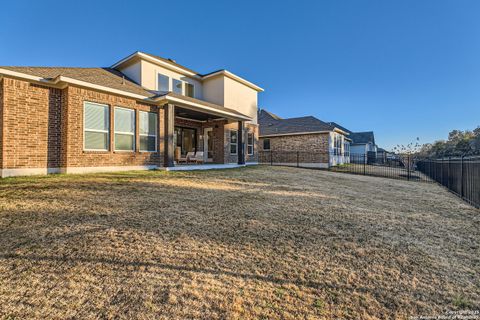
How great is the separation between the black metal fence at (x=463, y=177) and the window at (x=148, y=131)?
12.0 meters

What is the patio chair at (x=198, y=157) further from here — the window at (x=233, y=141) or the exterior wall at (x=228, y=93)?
the exterior wall at (x=228, y=93)

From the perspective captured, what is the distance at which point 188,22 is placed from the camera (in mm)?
16672

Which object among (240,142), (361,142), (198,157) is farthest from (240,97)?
(361,142)

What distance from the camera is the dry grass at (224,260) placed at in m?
2.10

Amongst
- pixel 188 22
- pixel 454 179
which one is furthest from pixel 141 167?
pixel 454 179

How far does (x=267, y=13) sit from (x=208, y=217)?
15.8 metres

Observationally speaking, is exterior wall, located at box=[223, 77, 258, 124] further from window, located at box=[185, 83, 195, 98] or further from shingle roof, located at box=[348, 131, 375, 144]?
shingle roof, located at box=[348, 131, 375, 144]

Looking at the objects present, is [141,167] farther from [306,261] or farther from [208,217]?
[306,261]

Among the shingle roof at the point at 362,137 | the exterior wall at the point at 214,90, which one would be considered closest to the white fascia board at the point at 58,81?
the exterior wall at the point at 214,90

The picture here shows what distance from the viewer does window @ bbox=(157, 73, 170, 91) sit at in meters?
13.6

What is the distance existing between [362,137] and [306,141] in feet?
85.0

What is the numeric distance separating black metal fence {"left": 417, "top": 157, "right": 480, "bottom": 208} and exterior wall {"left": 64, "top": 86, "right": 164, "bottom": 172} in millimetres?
12001

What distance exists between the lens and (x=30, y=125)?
25.8 ft

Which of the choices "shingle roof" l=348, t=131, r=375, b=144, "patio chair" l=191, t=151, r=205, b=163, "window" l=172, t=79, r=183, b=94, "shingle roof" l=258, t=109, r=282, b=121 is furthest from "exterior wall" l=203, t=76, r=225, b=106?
"shingle roof" l=348, t=131, r=375, b=144
